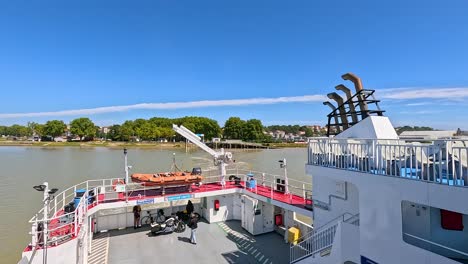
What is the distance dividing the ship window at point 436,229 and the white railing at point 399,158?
877 mm

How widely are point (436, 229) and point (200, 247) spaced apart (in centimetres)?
797

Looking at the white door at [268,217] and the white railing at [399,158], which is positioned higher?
the white railing at [399,158]

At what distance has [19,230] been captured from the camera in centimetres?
1466

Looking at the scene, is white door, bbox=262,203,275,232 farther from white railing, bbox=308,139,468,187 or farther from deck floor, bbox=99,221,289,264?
white railing, bbox=308,139,468,187

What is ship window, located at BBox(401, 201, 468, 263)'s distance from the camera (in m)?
5.30

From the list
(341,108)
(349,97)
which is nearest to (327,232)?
(341,108)

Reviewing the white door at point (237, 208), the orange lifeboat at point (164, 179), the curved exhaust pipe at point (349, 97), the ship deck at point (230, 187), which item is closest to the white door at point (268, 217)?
the ship deck at point (230, 187)

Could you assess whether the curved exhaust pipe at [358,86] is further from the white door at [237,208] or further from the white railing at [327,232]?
the white door at [237,208]

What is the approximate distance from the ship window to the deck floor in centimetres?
498

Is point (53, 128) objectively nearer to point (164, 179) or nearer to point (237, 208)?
point (164, 179)

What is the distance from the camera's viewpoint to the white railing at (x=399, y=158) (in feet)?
15.6

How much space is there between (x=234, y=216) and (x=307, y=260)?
20.2 ft

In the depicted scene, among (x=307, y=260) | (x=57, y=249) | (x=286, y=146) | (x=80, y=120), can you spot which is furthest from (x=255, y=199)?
(x=80, y=120)

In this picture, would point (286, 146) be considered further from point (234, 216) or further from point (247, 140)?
point (234, 216)
